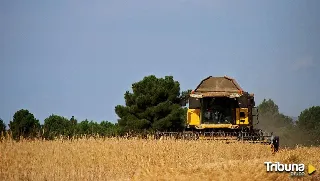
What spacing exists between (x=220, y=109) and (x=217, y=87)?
53.9 inches

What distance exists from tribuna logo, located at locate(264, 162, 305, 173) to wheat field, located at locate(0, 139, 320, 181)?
0.45 ft

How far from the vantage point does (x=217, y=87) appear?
25.9m

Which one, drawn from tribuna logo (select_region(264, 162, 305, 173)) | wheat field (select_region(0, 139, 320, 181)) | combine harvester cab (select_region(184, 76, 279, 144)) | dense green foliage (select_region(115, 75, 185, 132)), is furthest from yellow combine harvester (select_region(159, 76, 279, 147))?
dense green foliage (select_region(115, 75, 185, 132))

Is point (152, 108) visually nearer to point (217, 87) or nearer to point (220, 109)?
point (217, 87)

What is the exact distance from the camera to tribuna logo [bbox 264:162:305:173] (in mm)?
10605

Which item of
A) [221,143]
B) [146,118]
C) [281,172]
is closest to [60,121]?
[146,118]

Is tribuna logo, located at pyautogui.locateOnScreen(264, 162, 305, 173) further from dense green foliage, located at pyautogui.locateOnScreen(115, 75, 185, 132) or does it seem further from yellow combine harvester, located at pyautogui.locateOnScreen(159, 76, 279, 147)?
dense green foliage, located at pyautogui.locateOnScreen(115, 75, 185, 132)

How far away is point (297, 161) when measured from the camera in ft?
40.9

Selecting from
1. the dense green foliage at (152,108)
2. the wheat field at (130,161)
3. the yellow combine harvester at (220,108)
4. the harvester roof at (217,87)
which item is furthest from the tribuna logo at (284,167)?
the dense green foliage at (152,108)

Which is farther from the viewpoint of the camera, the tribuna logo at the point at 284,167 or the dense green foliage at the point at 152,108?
the dense green foliage at the point at 152,108

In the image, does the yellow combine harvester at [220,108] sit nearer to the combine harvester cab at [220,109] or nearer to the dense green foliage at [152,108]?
the combine harvester cab at [220,109]

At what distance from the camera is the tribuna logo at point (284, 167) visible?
34.8ft

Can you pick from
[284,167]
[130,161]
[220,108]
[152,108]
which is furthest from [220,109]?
[152,108]

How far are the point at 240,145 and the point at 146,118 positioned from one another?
1040 inches
